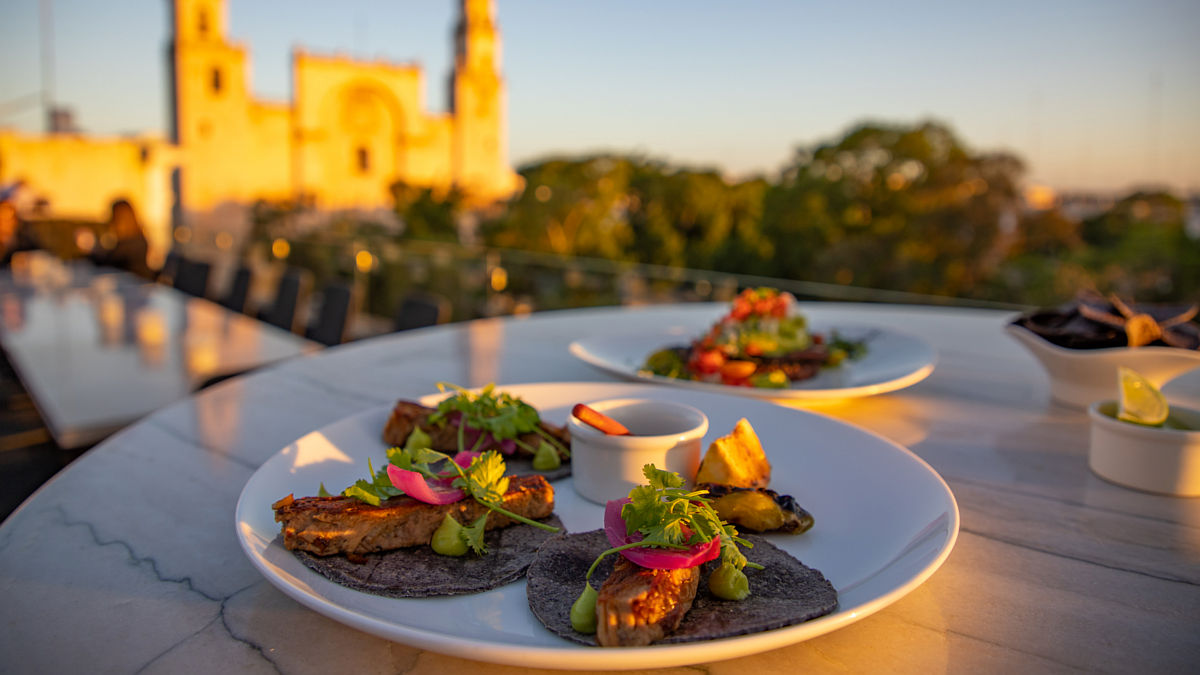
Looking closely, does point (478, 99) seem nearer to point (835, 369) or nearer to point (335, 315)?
point (335, 315)

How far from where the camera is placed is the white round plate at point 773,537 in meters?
0.50

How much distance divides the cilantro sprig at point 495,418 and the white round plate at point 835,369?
38 centimetres

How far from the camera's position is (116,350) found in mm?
2475

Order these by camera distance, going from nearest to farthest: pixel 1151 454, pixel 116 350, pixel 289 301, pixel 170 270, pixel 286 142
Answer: pixel 1151 454, pixel 116 350, pixel 289 301, pixel 170 270, pixel 286 142

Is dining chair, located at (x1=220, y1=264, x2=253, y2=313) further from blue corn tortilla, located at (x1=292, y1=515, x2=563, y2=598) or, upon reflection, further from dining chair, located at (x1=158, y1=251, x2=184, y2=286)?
blue corn tortilla, located at (x1=292, y1=515, x2=563, y2=598)

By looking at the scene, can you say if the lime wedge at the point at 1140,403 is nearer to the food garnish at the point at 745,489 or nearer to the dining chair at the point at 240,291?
the food garnish at the point at 745,489

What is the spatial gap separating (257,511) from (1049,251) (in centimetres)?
2307

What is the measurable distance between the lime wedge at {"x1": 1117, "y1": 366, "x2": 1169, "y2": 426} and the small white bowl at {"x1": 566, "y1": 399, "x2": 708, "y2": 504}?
1.94 feet

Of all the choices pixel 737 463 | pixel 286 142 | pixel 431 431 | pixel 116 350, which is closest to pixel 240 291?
pixel 116 350

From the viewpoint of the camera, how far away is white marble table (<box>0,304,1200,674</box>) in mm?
576

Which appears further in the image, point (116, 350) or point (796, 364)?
point (116, 350)

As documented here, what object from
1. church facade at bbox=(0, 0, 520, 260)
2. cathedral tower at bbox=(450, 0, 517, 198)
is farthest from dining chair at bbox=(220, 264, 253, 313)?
cathedral tower at bbox=(450, 0, 517, 198)

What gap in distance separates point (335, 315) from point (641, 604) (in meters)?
3.25

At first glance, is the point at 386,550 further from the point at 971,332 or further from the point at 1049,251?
the point at 1049,251
